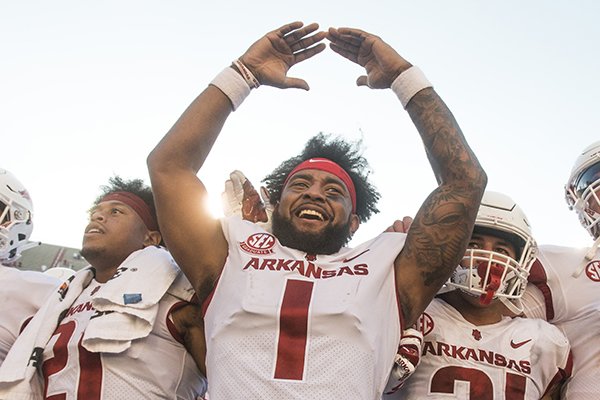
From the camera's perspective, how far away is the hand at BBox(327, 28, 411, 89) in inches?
114

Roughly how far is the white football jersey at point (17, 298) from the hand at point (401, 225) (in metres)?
1.93

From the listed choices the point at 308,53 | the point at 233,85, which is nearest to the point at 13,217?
the point at 233,85

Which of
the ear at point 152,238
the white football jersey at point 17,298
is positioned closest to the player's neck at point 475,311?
the ear at point 152,238

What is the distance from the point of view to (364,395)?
2.26 metres

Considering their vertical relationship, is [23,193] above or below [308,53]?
below

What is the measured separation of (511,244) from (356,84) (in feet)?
A: 3.55

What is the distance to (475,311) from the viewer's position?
9.46 ft

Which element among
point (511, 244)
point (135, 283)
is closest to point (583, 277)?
point (511, 244)

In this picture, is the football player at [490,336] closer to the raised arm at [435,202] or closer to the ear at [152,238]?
the raised arm at [435,202]

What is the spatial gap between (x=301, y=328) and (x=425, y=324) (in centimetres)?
71

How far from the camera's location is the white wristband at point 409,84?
282cm

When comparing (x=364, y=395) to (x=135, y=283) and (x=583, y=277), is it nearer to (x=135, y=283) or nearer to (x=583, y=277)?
(x=135, y=283)

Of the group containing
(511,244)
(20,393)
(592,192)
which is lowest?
(20,393)

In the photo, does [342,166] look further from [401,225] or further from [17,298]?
[17,298]
